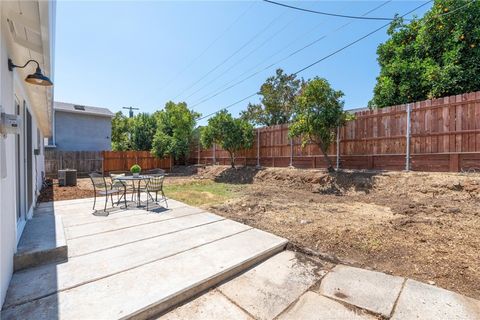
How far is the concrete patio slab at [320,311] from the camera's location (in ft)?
6.59

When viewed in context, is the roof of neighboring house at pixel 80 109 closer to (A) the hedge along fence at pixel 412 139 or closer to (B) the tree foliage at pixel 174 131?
(B) the tree foliage at pixel 174 131

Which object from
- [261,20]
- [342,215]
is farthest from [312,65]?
[342,215]

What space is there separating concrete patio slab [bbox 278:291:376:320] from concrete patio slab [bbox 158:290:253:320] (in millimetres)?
400

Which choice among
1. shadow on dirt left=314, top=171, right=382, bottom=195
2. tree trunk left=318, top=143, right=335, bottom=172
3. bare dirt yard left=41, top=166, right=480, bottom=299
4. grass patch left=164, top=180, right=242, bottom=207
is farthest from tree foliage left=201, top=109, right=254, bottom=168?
shadow on dirt left=314, top=171, right=382, bottom=195

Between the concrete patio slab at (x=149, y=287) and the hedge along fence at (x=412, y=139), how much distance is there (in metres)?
6.70

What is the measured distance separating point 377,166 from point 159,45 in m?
11.6

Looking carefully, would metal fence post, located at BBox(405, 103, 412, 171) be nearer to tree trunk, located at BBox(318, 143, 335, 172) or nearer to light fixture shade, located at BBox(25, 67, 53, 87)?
tree trunk, located at BBox(318, 143, 335, 172)

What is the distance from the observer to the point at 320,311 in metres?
2.08

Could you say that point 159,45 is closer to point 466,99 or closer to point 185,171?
point 185,171

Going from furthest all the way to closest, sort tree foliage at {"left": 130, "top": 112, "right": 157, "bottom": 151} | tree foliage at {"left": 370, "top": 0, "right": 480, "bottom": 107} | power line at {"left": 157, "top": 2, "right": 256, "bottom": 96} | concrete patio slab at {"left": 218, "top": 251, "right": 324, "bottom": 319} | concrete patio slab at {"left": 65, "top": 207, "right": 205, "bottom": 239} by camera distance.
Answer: tree foliage at {"left": 130, "top": 112, "right": 157, "bottom": 151} → power line at {"left": 157, "top": 2, "right": 256, "bottom": 96} → tree foliage at {"left": 370, "top": 0, "right": 480, "bottom": 107} → concrete patio slab at {"left": 65, "top": 207, "right": 205, "bottom": 239} → concrete patio slab at {"left": 218, "top": 251, "right": 324, "bottom": 319}

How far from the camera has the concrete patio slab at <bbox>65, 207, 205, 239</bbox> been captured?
150 inches

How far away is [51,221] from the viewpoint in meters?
4.00

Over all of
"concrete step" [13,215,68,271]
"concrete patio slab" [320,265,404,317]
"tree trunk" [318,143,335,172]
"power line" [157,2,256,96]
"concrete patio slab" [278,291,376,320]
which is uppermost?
"power line" [157,2,256,96]

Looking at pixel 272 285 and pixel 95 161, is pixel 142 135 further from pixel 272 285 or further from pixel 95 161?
pixel 272 285
